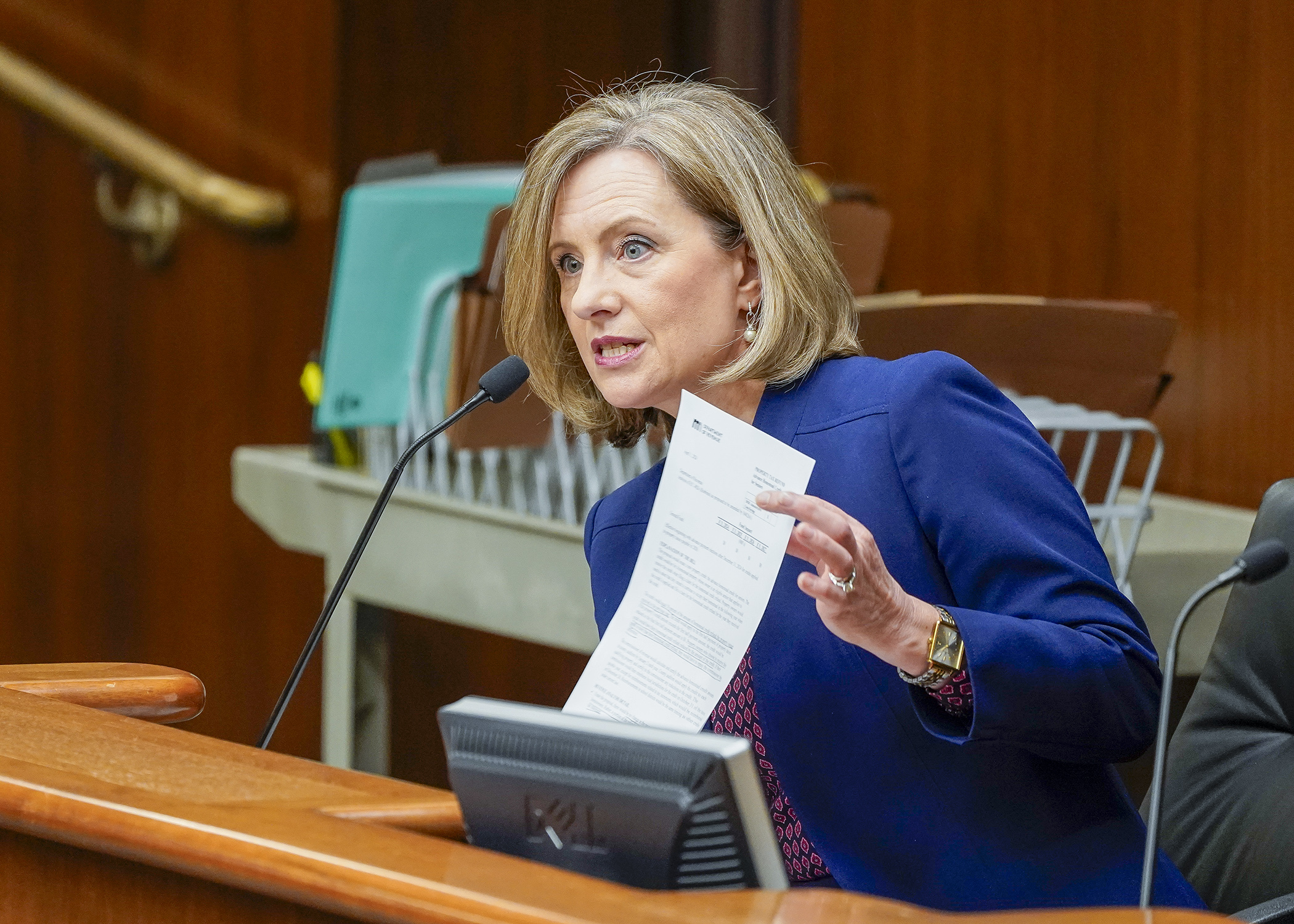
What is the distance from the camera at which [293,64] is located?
3721 millimetres

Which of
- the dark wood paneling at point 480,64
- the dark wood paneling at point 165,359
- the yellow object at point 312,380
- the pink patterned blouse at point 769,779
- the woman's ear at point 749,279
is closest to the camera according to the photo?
the pink patterned blouse at point 769,779

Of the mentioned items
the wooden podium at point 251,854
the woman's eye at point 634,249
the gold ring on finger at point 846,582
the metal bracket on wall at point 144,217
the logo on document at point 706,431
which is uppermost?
the metal bracket on wall at point 144,217

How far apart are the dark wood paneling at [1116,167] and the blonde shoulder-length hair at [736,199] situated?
113 cm

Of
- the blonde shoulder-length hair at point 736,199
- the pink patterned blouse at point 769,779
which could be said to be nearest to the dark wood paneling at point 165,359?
the blonde shoulder-length hair at point 736,199

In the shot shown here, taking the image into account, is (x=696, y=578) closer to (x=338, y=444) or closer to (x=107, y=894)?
(x=107, y=894)

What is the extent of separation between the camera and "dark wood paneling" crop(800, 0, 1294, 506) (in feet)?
7.39

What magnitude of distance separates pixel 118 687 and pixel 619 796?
2.20 ft

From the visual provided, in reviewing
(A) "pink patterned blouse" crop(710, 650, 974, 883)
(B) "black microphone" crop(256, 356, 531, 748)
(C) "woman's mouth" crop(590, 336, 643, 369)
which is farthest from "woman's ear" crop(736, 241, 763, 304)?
(A) "pink patterned blouse" crop(710, 650, 974, 883)

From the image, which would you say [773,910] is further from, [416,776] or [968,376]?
[416,776]

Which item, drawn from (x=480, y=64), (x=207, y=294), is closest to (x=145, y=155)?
(x=207, y=294)

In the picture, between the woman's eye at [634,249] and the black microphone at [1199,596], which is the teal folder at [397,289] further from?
the black microphone at [1199,596]

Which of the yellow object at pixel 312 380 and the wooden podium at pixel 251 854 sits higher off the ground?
the yellow object at pixel 312 380

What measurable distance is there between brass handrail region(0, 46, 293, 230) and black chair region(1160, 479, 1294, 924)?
9.22ft

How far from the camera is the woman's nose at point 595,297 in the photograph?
1.31m
